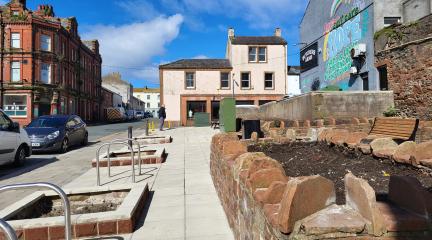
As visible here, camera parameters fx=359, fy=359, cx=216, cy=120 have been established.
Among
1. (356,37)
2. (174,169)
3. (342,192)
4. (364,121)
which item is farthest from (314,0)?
(342,192)

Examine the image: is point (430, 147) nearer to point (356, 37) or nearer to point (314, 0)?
point (356, 37)

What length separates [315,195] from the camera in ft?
7.14

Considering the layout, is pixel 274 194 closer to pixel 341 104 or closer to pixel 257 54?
pixel 341 104

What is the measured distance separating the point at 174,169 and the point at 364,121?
16.6 feet

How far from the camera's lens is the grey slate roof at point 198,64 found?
37.7 m

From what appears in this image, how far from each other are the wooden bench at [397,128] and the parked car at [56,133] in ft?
38.6

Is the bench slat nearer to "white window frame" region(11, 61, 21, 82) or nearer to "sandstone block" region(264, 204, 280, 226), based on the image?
"sandstone block" region(264, 204, 280, 226)

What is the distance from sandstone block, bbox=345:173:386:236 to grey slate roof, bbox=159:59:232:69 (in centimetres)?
3614

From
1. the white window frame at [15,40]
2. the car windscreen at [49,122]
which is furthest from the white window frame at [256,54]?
the car windscreen at [49,122]

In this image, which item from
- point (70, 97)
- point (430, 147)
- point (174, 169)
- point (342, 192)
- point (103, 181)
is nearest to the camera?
point (342, 192)

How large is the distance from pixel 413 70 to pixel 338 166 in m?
9.50

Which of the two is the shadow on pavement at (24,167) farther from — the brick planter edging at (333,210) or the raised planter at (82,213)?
the brick planter edging at (333,210)

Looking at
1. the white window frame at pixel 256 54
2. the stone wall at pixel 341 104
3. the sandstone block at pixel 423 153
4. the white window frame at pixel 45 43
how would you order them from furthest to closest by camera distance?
the white window frame at pixel 45 43
the white window frame at pixel 256 54
the stone wall at pixel 341 104
the sandstone block at pixel 423 153

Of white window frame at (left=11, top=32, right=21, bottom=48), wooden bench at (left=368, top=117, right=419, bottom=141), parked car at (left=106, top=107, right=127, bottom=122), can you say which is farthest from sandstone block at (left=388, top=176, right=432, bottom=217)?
parked car at (left=106, top=107, right=127, bottom=122)
